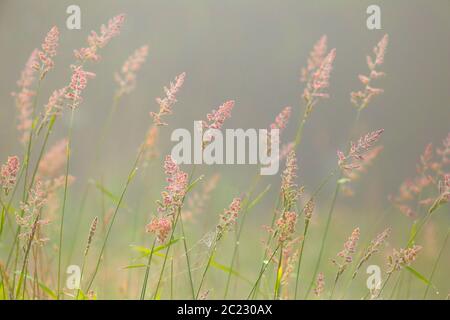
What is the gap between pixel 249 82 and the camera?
2.50 metres

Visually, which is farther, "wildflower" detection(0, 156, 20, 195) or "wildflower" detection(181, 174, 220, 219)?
"wildflower" detection(181, 174, 220, 219)

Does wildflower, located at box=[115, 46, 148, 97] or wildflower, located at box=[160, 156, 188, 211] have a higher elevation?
wildflower, located at box=[115, 46, 148, 97]

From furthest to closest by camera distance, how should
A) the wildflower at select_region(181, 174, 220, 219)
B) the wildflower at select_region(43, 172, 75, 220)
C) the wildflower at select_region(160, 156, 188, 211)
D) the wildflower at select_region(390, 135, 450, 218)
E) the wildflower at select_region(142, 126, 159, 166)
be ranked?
the wildflower at select_region(181, 174, 220, 219)
the wildflower at select_region(142, 126, 159, 166)
the wildflower at select_region(43, 172, 75, 220)
the wildflower at select_region(390, 135, 450, 218)
the wildflower at select_region(160, 156, 188, 211)

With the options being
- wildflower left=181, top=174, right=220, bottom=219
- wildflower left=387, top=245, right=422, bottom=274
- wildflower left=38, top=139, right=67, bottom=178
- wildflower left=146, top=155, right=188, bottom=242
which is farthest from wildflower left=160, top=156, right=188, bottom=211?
wildflower left=38, top=139, right=67, bottom=178

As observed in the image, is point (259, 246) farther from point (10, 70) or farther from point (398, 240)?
point (10, 70)

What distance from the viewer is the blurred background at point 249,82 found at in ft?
7.52

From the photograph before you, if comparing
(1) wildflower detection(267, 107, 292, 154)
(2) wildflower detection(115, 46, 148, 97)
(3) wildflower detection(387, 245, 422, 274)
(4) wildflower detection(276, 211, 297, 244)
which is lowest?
(3) wildflower detection(387, 245, 422, 274)

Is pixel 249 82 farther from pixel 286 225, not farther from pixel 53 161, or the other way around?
pixel 286 225

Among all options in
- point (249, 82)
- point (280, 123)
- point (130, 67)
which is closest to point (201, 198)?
point (130, 67)

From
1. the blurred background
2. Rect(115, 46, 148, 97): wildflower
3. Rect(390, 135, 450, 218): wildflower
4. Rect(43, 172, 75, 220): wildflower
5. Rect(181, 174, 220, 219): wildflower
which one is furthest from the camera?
the blurred background

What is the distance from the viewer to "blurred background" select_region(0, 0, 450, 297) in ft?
7.52

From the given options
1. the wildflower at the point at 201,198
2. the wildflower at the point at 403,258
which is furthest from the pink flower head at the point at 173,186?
the wildflower at the point at 201,198

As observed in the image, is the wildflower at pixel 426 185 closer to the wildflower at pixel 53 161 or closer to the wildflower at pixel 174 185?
the wildflower at pixel 174 185

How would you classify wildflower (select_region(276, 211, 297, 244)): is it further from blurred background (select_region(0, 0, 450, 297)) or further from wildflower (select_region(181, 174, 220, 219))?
blurred background (select_region(0, 0, 450, 297))
